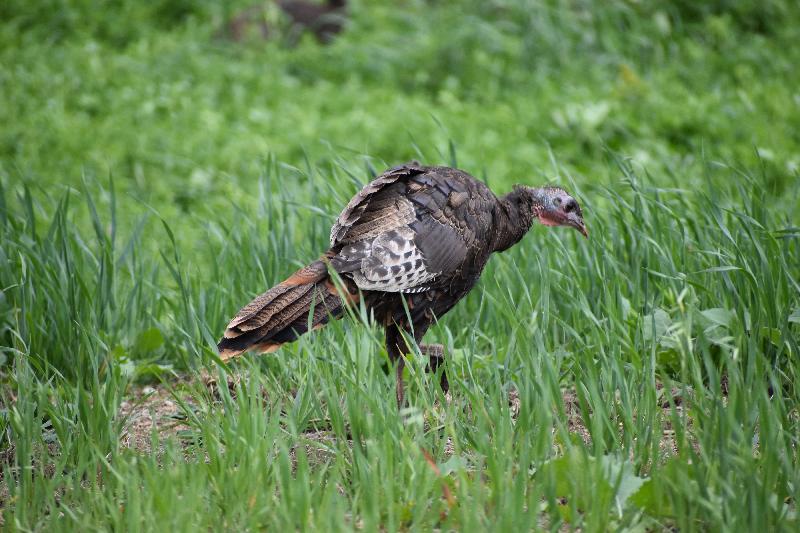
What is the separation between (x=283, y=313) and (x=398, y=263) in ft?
1.35

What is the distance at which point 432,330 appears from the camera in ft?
14.1

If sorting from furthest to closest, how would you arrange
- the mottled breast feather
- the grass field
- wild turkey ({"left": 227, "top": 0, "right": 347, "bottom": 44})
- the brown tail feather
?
wild turkey ({"left": 227, "top": 0, "right": 347, "bottom": 44}) → the mottled breast feather → the brown tail feather → the grass field

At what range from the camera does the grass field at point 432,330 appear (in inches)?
106

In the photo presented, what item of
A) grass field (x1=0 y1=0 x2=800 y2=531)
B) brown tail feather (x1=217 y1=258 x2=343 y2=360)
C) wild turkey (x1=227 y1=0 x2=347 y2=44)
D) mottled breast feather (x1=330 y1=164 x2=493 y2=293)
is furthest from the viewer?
wild turkey (x1=227 y1=0 x2=347 y2=44)

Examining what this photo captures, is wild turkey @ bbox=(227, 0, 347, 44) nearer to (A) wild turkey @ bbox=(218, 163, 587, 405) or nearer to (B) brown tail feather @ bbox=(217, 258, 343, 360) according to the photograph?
(A) wild turkey @ bbox=(218, 163, 587, 405)

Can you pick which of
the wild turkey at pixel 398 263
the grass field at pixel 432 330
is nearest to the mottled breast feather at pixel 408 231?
the wild turkey at pixel 398 263

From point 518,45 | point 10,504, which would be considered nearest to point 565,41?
point 518,45

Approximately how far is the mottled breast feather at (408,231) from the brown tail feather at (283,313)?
89 millimetres

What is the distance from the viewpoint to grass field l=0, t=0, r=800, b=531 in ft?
8.82

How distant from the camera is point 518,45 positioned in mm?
8922

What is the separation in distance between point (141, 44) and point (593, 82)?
4.11 metres

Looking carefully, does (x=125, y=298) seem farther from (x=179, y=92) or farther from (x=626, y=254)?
(x=179, y=92)

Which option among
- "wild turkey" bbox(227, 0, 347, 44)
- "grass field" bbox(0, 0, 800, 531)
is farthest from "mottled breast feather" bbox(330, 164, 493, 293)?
"wild turkey" bbox(227, 0, 347, 44)

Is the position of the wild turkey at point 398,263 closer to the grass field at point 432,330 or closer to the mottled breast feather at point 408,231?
the mottled breast feather at point 408,231
